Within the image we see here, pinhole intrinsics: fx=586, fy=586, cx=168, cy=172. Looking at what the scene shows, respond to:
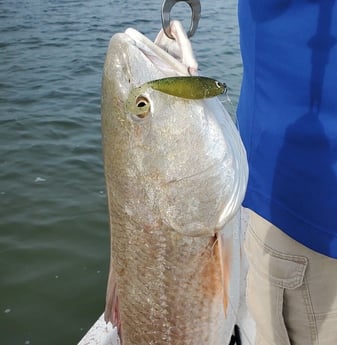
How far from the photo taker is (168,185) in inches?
50.6

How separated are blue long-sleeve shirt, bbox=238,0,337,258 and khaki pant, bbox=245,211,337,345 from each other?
7cm

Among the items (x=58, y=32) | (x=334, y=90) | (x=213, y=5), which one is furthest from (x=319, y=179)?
(x=213, y=5)

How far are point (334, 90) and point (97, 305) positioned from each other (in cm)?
304

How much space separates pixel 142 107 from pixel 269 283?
885 millimetres

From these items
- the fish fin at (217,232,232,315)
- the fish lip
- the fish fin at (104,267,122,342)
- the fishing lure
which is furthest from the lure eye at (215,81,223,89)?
the fish fin at (104,267,122,342)

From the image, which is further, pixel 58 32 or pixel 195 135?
pixel 58 32

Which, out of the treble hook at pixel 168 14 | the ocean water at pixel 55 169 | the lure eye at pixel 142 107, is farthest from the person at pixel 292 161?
the lure eye at pixel 142 107

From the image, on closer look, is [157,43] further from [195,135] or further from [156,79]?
[195,135]

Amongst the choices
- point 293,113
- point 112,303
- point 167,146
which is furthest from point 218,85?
point 112,303

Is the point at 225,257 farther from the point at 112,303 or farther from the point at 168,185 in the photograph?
the point at 112,303

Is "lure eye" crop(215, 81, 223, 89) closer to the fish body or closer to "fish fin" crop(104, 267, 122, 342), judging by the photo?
the fish body

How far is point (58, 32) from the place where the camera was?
1133 cm

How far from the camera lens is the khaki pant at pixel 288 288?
176 centimetres

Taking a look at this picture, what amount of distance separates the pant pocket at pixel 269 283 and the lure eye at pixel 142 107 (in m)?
0.76
